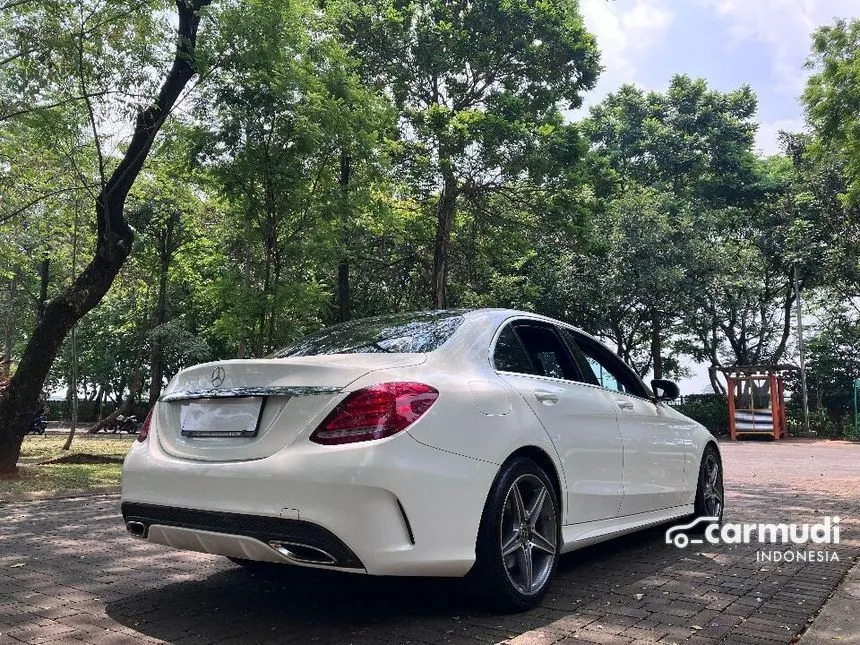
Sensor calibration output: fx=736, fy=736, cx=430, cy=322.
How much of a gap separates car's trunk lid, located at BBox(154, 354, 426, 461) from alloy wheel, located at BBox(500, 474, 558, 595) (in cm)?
85

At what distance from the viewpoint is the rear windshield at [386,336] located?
12.7 feet

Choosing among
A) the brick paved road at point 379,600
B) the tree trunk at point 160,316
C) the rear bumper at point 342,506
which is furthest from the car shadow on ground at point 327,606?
the tree trunk at point 160,316

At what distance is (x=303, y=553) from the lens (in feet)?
9.98

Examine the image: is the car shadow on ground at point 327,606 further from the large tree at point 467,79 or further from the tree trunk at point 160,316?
the tree trunk at point 160,316

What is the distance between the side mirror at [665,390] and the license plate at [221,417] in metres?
3.23

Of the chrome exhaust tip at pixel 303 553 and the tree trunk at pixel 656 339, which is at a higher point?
the tree trunk at pixel 656 339

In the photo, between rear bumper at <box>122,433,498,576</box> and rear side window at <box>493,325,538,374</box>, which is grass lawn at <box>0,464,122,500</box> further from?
rear side window at <box>493,325,538,374</box>

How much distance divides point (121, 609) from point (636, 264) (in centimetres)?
2617

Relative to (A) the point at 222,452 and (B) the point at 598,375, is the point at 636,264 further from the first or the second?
(A) the point at 222,452

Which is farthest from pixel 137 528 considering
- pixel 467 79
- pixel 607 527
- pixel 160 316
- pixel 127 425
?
pixel 127 425

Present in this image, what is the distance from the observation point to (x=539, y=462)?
3840 mm

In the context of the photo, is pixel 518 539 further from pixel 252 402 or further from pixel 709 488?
pixel 709 488

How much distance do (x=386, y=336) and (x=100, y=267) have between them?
27.9 feet

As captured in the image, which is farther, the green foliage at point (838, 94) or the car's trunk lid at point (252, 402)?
the green foliage at point (838, 94)
